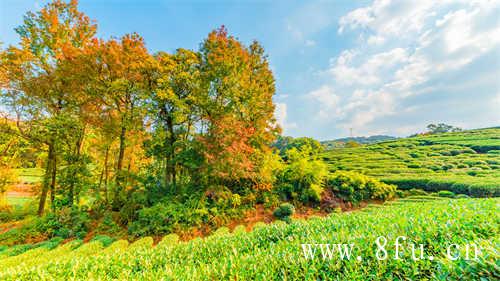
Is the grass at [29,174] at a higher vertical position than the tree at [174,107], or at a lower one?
lower

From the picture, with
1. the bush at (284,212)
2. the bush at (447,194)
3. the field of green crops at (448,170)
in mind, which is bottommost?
the bush at (284,212)

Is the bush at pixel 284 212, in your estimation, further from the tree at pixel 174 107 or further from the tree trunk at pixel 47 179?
the tree trunk at pixel 47 179

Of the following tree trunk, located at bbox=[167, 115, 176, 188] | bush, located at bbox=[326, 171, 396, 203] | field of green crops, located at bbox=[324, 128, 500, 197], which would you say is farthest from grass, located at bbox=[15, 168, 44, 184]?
field of green crops, located at bbox=[324, 128, 500, 197]

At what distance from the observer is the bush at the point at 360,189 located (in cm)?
830

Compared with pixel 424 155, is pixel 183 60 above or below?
above

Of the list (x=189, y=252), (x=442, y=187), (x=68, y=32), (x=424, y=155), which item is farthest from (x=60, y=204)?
(x=424, y=155)

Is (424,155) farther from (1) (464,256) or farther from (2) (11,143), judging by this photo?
(2) (11,143)

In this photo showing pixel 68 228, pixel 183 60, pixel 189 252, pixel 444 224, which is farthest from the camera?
pixel 183 60

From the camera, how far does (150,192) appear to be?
7848 millimetres

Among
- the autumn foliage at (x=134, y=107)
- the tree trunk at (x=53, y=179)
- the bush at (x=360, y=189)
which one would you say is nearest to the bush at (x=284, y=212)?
the autumn foliage at (x=134, y=107)

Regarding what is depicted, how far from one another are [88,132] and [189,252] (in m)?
10.1

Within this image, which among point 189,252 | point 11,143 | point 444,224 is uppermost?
point 11,143

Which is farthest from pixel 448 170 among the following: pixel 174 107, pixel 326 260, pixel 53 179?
pixel 53 179

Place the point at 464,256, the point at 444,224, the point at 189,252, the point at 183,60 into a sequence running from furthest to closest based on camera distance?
the point at 183,60
the point at 189,252
the point at 444,224
the point at 464,256
